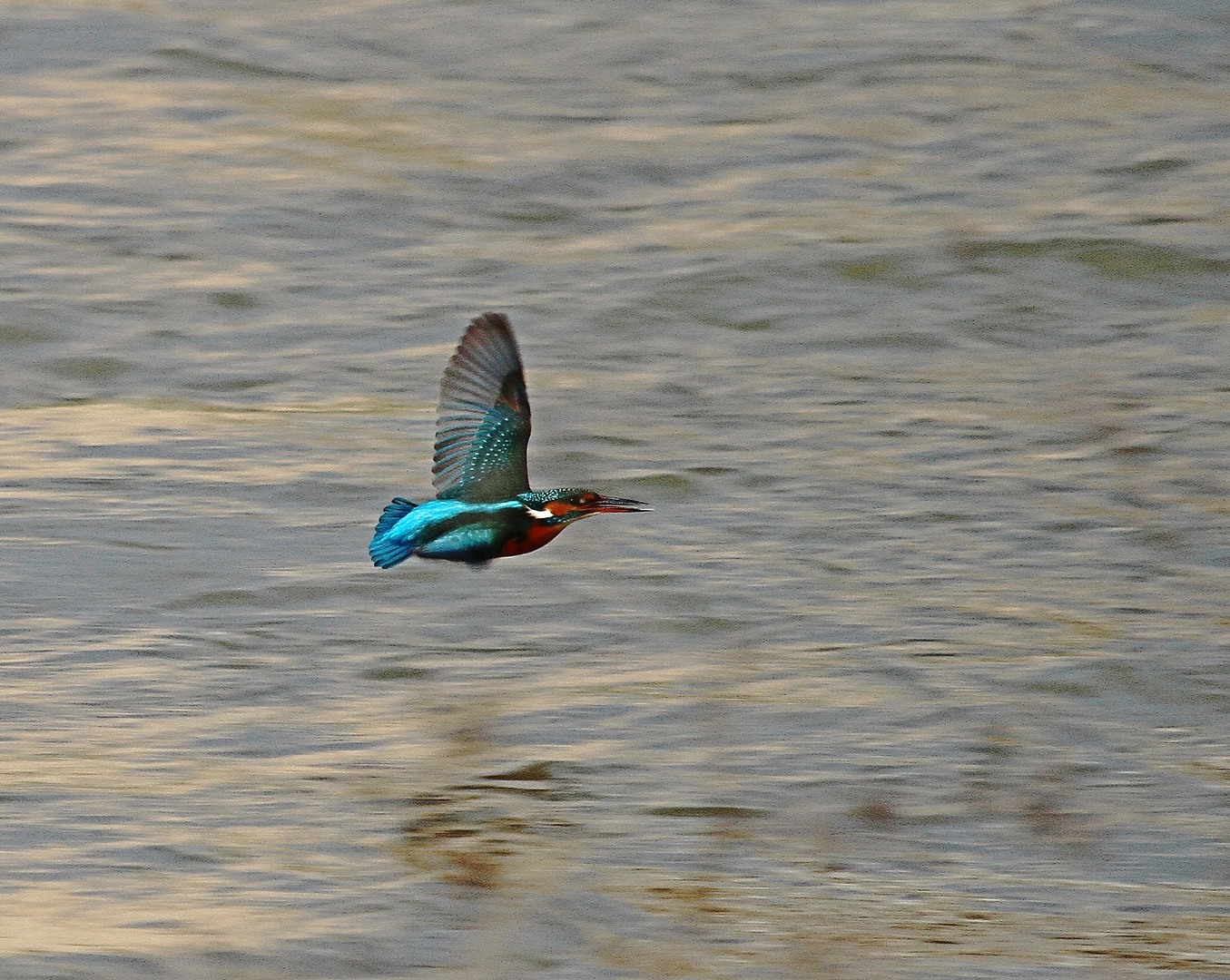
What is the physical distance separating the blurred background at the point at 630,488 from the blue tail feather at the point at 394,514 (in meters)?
0.63

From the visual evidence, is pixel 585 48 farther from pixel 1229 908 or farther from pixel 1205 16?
pixel 1229 908

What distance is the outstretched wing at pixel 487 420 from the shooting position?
3.95 meters

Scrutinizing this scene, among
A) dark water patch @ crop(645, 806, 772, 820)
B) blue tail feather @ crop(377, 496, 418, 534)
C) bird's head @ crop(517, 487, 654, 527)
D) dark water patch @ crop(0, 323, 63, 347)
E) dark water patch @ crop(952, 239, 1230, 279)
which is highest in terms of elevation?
bird's head @ crop(517, 487, 654, 527)

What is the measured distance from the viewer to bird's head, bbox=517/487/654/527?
370 cm

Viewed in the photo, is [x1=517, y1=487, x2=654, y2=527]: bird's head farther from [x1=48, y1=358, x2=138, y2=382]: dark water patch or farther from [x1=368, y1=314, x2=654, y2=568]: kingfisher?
[x1=48, y1=358, x2=138, y2=382]: dark water patch

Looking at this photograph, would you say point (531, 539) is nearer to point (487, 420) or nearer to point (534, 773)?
point (487, 420)

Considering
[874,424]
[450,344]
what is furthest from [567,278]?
[874,424]

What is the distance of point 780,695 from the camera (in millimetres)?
5109

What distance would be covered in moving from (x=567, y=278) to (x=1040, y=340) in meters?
1.64

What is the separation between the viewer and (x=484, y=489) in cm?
394

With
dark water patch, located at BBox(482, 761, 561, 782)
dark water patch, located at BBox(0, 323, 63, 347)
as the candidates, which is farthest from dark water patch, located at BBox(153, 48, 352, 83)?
dark water patch, located at BBox(482, 761, 561, 782)

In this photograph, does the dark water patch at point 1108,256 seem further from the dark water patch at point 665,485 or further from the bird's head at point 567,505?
the bird's head at point 567,505

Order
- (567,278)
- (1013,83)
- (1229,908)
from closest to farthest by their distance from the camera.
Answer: (1229,908) < (567,278) < (1013,83)

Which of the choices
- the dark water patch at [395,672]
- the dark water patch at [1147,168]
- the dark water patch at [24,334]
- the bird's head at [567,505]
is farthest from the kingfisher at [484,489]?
the dark water patch at [1147,168]
